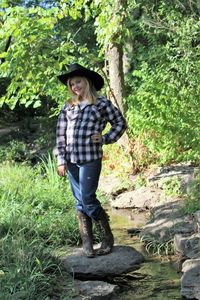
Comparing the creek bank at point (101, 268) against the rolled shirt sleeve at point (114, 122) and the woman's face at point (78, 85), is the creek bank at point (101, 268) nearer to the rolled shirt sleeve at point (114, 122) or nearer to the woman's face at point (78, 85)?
the rolled shirt sleeve at point (114, 122)

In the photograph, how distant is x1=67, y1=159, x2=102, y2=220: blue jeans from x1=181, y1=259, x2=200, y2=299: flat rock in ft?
3.17

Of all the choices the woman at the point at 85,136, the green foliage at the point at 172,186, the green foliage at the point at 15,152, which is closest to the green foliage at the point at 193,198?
the green foliage at the point at 172,186

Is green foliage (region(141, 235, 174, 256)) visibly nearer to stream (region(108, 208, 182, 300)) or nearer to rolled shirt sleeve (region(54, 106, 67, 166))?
stream (region(108, 208, 182, 300))

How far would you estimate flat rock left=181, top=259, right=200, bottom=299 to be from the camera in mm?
4162

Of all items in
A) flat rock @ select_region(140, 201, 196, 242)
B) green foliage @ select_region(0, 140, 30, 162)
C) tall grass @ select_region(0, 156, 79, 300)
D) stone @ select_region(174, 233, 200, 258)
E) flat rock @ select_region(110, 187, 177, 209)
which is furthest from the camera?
green foliage @ select_region(0, 140, 30, 162)

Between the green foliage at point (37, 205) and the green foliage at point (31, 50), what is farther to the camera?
the green foliage at point (31, 50)

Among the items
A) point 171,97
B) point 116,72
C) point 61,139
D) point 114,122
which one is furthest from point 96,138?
point 116,72

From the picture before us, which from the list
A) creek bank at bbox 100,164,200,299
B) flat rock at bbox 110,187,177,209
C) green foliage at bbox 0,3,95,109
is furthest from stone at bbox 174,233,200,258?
green foliage at bbox 0,3,95,109

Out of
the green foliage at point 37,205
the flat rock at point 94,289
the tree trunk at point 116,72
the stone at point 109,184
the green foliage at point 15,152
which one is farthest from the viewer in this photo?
the green foliage at point 15,152

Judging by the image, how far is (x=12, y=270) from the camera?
4.09 m

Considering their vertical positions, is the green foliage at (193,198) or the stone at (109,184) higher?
the green foliage at (193,198)

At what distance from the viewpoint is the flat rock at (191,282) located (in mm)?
4162

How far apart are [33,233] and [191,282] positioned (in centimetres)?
183

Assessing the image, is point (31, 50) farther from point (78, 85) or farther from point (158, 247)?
point (158, 247)
